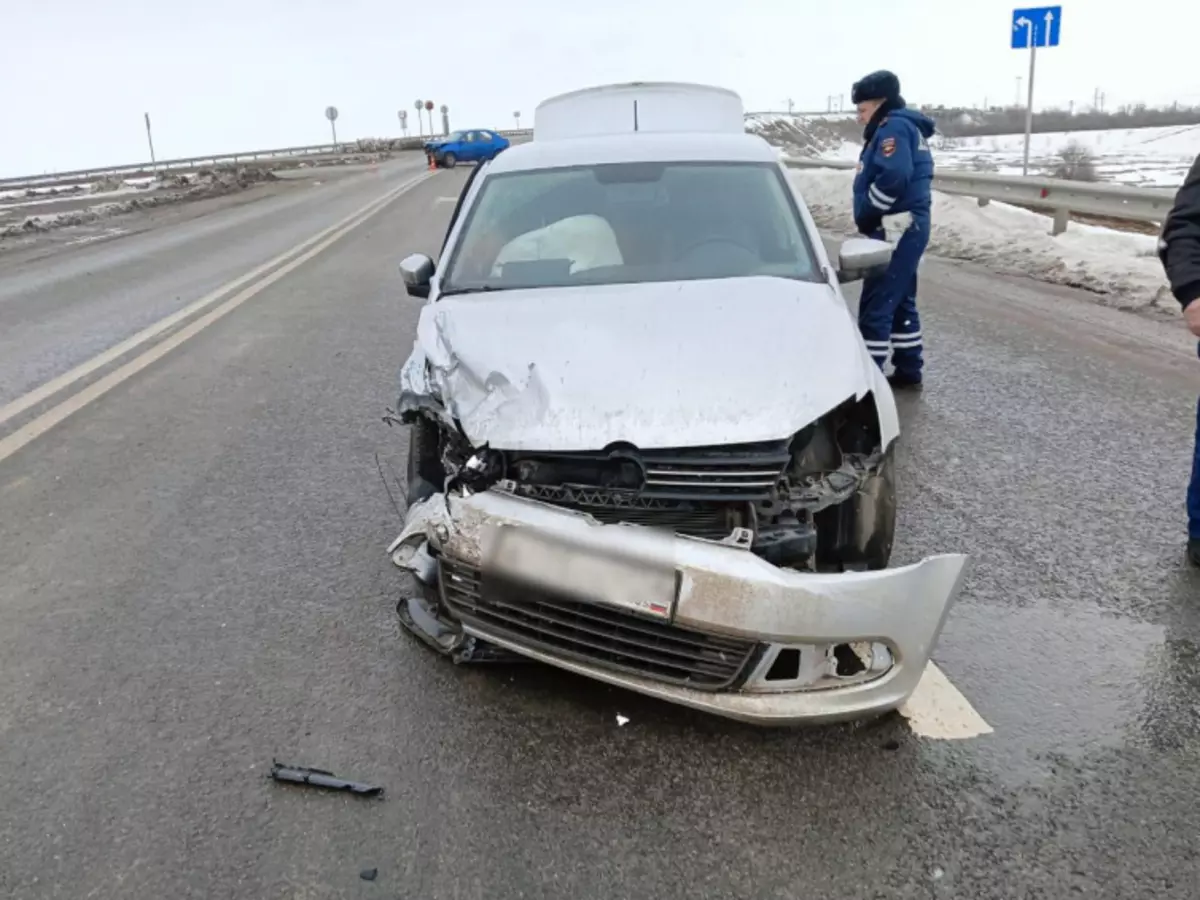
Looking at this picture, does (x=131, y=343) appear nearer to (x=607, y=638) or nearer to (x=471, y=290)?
(x=471, y=290)

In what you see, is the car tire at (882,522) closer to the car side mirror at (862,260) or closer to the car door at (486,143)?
the car side mirror at (862,260)

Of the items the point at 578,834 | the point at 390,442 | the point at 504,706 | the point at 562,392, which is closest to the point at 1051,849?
the point at 578,834

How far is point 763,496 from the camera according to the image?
261 cm

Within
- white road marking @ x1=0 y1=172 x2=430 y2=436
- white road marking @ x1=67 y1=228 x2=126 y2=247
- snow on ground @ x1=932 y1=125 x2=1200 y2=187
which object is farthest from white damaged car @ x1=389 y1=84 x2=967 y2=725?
snow on ground @ x1=932 y1=125 x2=1200 y2=187

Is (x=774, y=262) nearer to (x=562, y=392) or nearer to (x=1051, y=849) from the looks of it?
(x=562, y=392)

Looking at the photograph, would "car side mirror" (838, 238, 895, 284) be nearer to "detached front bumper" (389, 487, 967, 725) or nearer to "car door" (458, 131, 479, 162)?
"detached front bumper" (389, 487, 967, 725)

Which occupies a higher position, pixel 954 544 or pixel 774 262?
pixel 774 262

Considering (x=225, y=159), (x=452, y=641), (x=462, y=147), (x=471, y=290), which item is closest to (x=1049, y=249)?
(x=471, y=290)

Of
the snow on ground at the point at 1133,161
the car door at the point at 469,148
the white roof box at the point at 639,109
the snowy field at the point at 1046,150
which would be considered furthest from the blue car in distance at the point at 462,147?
the white roof box at the point at 639,109

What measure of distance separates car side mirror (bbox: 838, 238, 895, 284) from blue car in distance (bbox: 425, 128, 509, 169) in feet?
120

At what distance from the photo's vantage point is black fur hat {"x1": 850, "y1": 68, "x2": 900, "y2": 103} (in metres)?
A: 5.88

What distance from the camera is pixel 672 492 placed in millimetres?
2635

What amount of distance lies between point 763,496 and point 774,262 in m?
1.58

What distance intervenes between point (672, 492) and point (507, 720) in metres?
0.82
